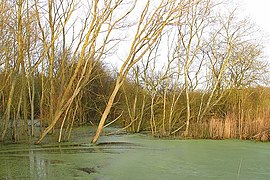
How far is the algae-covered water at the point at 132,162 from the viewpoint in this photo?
495cm

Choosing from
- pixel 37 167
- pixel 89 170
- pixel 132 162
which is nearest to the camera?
pixel 89 170

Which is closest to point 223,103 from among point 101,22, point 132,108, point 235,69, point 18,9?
point 235,69

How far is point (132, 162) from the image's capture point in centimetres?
603

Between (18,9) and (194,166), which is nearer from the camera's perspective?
(194,166)

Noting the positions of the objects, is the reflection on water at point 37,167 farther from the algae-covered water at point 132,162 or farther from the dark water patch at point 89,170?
the dark water patch at point 89,170

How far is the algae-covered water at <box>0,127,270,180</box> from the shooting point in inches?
195

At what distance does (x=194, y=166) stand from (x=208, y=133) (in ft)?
16.7

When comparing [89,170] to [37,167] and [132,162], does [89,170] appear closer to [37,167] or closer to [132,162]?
[37,167]

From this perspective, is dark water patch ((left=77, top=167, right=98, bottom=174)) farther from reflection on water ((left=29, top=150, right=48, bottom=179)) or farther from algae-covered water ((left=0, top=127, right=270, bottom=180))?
reflection on water ((left=29, top=150, right=48, bottom=179))

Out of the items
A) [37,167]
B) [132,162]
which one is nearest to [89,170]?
[37,167]

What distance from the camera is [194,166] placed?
5766 mm

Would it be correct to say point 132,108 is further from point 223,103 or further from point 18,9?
point 18,9

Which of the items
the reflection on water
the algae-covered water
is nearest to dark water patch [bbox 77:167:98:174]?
the algae-covered water

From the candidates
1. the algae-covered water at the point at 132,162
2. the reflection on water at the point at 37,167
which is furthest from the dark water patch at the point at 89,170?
the reflection on water at the point at 37,167
